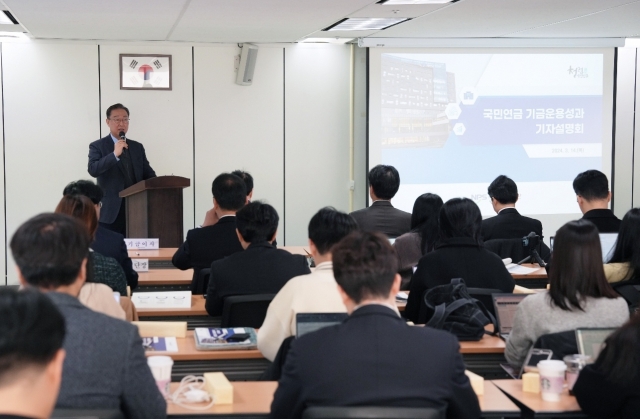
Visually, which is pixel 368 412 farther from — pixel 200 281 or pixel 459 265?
pixel 200 281

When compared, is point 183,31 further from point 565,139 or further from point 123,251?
point 565,139

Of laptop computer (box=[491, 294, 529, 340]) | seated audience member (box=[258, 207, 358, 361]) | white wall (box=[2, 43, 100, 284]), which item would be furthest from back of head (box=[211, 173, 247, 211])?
white wall (box=[2, 43, 100, 284])

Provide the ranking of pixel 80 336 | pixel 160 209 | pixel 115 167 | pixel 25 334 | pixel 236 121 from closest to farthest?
pixel 25 334
pixel 80 336
pixel 160 209
pixel 115 167
pixel 236 121

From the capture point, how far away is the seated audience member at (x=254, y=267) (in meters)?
4.07

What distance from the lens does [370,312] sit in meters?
2.24

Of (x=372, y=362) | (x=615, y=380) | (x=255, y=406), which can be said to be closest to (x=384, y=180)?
(x=255, y=406)

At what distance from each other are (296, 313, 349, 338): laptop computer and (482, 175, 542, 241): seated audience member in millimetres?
3606

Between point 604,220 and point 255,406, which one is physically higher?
point 604,220

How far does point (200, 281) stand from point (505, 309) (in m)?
1.95

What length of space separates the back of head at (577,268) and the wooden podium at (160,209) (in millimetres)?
3970

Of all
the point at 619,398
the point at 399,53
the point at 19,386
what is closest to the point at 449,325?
the point at 619,398

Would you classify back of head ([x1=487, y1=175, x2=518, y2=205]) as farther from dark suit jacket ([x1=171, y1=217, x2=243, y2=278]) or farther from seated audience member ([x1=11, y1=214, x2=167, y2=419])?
seated audience member ([x1=11, y1=214, x2=167, y2=419])

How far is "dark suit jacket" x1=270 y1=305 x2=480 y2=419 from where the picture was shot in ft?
7.11

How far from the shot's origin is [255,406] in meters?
2.64
